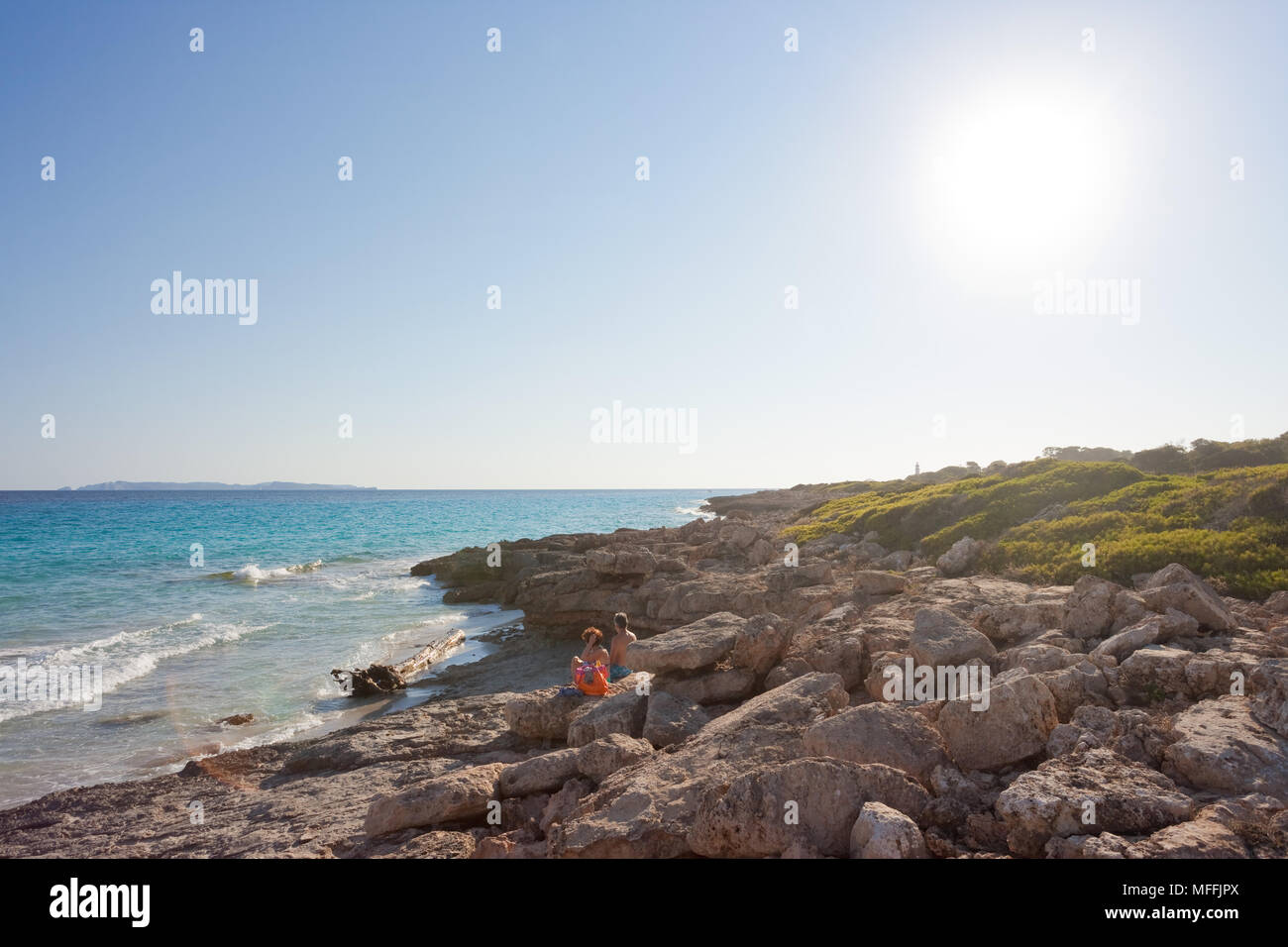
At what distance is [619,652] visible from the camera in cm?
1308

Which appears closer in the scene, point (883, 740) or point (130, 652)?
point (883, 740)

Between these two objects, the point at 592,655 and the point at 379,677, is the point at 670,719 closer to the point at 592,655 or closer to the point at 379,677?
the point at 592,655

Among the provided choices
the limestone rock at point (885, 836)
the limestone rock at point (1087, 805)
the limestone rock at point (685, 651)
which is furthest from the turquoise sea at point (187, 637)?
the limestone rock at point (1087, 805)

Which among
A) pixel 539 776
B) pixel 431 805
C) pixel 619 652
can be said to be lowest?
pixel 431 805

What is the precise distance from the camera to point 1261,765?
574 centimetres

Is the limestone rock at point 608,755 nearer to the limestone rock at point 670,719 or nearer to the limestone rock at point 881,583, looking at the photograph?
the limestone rock at point 670,719

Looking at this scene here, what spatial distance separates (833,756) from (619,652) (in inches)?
261

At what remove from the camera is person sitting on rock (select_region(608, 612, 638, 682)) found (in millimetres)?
12773

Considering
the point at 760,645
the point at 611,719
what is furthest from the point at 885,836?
the point at 760,645

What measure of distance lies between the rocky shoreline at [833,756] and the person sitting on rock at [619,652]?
76 centimetres

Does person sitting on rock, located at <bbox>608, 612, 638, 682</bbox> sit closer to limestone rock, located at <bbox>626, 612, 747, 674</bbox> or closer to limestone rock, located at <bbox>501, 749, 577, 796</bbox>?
limestone rock, located at <bbox>626, 612, 747, 674</bbox>

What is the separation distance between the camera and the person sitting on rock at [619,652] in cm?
1277
